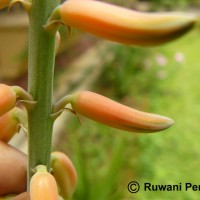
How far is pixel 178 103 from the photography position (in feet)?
14.4

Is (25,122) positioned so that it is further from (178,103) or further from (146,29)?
(178,103)

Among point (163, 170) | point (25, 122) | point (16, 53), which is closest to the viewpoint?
point (25, 122)

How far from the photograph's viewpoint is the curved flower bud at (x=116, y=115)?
615mm

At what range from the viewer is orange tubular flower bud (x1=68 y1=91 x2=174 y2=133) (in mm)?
615

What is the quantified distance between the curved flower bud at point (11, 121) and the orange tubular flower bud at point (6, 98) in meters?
0.10

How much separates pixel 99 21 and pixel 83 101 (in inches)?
5.3

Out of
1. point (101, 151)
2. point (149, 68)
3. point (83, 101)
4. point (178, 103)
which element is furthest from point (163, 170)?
point (83, 101)

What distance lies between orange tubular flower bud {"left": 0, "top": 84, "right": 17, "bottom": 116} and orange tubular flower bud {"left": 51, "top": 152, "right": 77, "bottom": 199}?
0.59ft

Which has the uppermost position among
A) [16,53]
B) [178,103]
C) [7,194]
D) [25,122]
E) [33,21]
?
[16,53]
